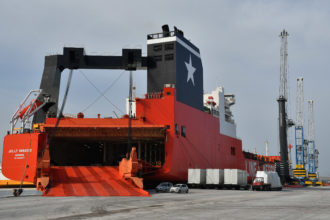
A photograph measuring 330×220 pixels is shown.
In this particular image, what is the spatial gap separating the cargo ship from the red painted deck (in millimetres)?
80

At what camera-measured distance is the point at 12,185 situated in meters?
33.2

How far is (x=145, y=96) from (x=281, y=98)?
3601 cm

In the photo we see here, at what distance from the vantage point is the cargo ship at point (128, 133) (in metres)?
32.4

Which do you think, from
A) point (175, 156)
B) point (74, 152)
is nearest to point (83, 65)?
point (74, 152)

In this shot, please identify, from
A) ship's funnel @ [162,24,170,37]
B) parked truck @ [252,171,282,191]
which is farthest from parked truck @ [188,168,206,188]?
ship's funnel @ [162,24,170,37]

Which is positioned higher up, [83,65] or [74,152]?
[83,65]

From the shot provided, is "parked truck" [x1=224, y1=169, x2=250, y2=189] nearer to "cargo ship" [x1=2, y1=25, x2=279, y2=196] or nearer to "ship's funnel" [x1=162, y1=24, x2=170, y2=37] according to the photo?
"cargo ship" [x1=2, y1=25, x2=279, y2=196]

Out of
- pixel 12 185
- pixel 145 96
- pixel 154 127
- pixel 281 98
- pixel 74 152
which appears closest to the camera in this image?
pixel 12 185

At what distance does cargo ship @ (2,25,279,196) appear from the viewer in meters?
32.4

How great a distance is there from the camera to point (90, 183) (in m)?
31.2

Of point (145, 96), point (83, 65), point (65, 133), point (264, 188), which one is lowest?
point (264, 188)

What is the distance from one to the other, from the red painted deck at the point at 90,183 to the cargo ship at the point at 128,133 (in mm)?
80

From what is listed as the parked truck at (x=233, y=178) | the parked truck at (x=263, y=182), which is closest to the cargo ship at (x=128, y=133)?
the parked truck at (x=233, y=178)

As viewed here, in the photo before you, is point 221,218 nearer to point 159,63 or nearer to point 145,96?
point 145,96
